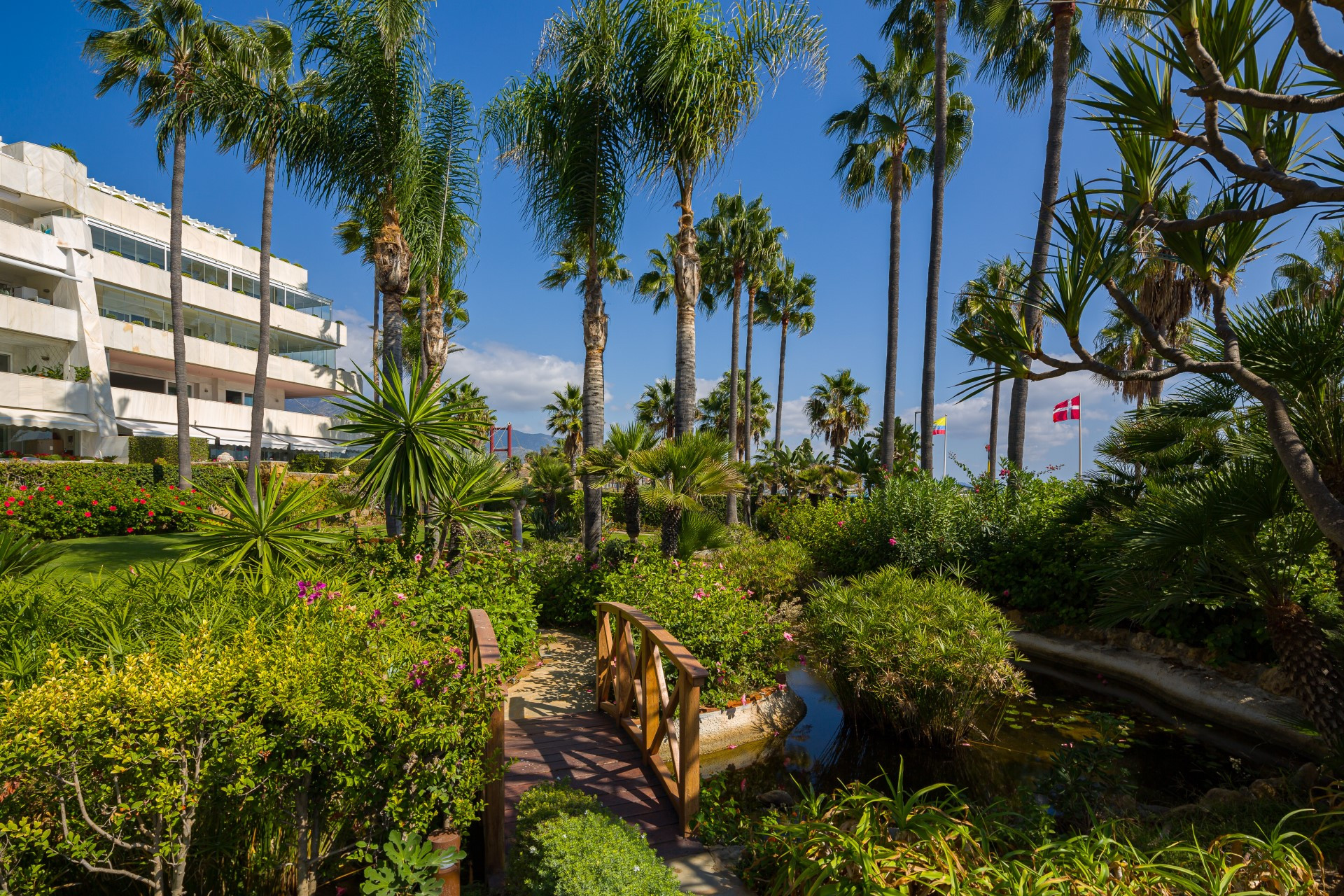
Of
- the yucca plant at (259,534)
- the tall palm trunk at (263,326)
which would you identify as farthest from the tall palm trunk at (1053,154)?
the tall palm trunk at (263,326)

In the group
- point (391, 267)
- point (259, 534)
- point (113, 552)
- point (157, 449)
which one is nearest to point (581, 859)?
point (259, 534)

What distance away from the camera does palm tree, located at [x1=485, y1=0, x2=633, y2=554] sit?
1027 centimetres

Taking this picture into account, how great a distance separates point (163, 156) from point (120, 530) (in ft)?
36.1

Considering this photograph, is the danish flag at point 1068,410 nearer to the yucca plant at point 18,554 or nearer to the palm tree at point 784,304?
the palm tree at point 784,304

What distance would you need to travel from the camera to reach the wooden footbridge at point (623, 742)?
386 cm

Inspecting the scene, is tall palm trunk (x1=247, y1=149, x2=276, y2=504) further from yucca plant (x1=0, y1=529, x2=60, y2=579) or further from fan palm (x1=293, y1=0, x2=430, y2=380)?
yucca plant (x1=0, y1=529, x2=60, y2=579)

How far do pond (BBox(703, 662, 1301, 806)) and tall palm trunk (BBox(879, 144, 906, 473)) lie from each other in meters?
9.60

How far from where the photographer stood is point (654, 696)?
5.04m

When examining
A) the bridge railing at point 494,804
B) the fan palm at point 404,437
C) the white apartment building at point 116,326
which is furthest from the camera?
the white apartment building at point 116,326

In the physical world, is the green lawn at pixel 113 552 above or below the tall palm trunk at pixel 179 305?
below

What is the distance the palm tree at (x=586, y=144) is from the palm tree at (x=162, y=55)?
1136cm

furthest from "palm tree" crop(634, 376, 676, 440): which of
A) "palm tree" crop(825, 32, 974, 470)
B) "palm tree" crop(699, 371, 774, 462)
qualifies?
"palm tree" crop(825, 32, 974, 470)

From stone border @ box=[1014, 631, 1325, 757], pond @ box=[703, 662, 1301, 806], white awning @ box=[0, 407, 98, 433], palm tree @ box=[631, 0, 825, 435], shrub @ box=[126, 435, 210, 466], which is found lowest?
pond @ box=[703, 662, 1301, 806]

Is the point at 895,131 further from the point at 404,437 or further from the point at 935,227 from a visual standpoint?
the point at 404,437
